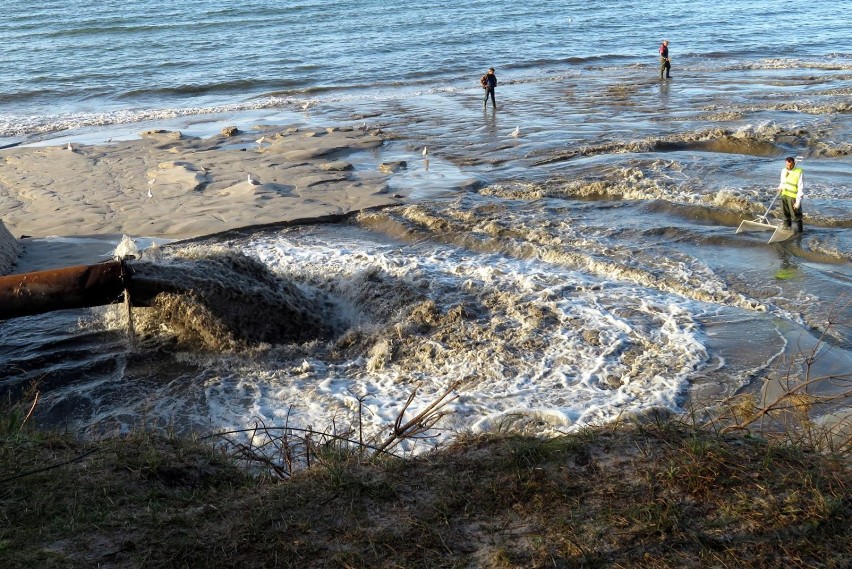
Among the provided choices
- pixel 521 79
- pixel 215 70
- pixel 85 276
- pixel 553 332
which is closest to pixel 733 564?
pixel 553 332

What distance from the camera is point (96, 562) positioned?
12.0ft

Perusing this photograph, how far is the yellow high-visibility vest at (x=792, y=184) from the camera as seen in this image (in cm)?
1060

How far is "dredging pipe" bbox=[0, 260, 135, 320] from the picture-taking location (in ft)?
24.3

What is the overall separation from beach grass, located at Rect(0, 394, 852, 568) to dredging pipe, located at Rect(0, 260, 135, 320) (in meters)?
2.85

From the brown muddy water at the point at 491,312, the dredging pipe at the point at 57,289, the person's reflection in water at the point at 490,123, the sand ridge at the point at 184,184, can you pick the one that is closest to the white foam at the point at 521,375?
the brown muddy water at the point at 491,312

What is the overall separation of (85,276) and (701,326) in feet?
21.1

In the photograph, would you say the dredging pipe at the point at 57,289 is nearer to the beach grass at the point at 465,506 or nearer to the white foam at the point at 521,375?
the white foam at the point at 521,375

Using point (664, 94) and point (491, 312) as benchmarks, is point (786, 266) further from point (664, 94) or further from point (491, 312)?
point (664, 94)

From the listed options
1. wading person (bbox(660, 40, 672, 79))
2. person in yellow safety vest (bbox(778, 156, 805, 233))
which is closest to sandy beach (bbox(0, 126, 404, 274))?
person in yellow safety vest (bbox(778, 156, 805, 233))

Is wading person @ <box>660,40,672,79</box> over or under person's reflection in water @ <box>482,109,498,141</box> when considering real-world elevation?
over

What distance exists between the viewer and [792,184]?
35.1 ft

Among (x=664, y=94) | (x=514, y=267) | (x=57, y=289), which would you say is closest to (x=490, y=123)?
(x=664, y=94)

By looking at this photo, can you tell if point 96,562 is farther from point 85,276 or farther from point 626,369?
Result: point 626,369

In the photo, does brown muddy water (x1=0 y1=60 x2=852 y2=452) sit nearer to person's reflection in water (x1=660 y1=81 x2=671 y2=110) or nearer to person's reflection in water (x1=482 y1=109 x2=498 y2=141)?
person's reflection in water (x1=482 y1=109 x2=498 y2=141)
